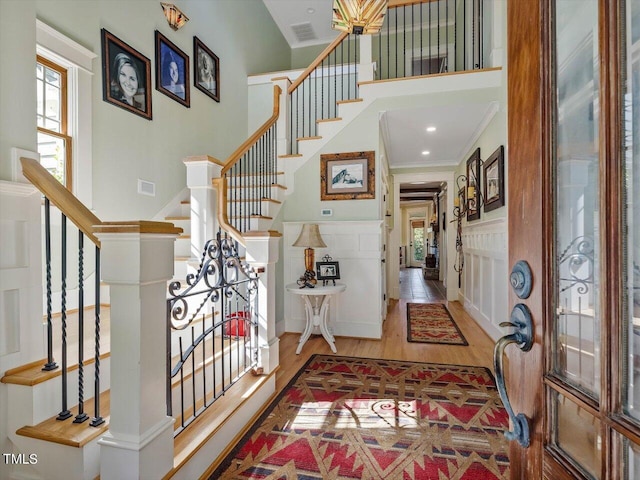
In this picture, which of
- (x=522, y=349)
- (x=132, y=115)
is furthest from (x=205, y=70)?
(x=522, y=349)

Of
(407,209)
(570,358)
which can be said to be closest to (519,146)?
(570,358)

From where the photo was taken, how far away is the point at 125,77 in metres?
2.95

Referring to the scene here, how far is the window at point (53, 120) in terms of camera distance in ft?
7.88

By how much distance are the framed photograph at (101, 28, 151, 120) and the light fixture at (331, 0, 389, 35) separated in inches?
76.7

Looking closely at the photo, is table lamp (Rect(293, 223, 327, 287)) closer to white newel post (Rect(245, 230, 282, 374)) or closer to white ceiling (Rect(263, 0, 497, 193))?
white newel post (Rect(245, 230, 282, 374))

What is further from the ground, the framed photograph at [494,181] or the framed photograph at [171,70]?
the framed photograph at [171,70]

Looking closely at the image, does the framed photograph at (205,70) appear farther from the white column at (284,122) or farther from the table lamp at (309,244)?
the table lamp at (309,244)

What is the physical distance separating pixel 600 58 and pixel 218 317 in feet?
8.81

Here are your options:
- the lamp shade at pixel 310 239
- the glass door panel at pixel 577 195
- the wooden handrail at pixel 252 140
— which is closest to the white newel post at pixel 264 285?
the wooden handrail at pixel 252 140

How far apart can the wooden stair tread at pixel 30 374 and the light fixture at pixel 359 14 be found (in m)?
2.71

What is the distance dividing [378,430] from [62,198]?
81.0 inches

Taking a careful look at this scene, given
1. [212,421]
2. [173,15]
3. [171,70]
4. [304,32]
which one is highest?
[304,32]

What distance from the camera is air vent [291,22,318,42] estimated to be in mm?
6133

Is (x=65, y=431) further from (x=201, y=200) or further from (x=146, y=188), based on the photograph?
(x=146, y=188)
